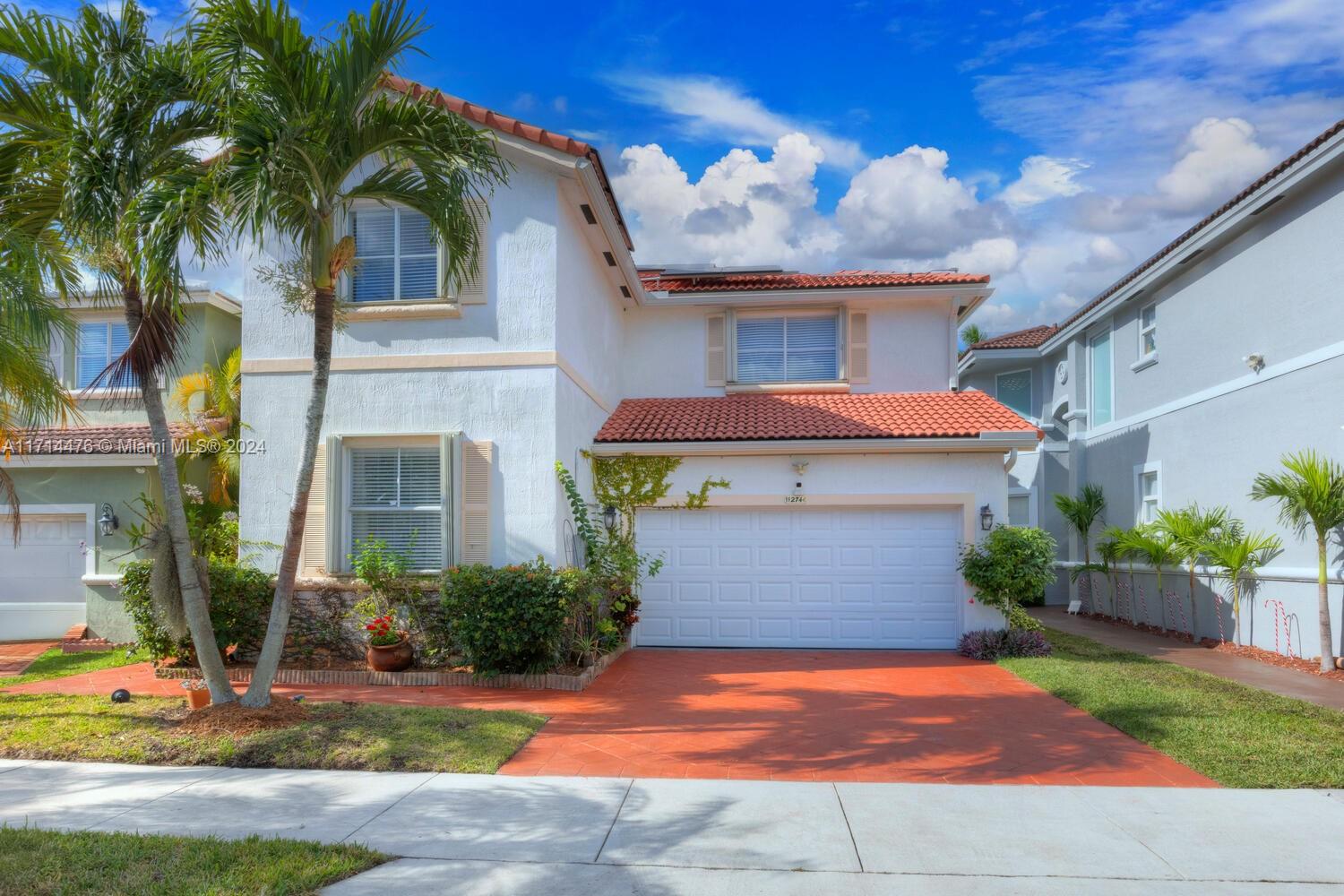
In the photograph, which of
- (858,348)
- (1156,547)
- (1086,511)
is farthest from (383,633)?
(1086,511)

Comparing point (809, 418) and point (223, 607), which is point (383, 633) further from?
point (809, 418)

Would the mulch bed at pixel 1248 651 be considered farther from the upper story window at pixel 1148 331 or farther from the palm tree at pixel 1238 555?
the upper story window at pixel 1148 331

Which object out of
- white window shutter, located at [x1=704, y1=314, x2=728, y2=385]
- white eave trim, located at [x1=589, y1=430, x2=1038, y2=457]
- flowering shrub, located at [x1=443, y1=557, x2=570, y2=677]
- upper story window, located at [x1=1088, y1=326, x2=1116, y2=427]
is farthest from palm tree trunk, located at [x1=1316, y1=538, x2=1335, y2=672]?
flowering shrub, located at [x1=443, y1=557, x2=570, y2=677]

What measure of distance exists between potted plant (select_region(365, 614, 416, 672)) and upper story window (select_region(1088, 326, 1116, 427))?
52.0 feet

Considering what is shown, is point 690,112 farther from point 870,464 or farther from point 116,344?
point 116,344

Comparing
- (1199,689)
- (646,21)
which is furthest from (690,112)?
(1199,689)

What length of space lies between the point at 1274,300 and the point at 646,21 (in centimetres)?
1058

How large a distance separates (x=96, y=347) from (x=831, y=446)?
1399 centimetres

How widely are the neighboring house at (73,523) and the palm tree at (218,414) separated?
0.65 meters

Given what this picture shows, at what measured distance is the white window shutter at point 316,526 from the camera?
11.7 m

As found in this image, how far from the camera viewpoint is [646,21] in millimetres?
14625

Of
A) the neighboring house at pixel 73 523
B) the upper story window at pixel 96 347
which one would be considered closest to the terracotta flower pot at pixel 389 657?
the neighboring house at pixel 73 523

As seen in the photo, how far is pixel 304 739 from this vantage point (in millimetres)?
7691

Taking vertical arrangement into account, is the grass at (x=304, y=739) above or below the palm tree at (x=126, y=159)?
below
